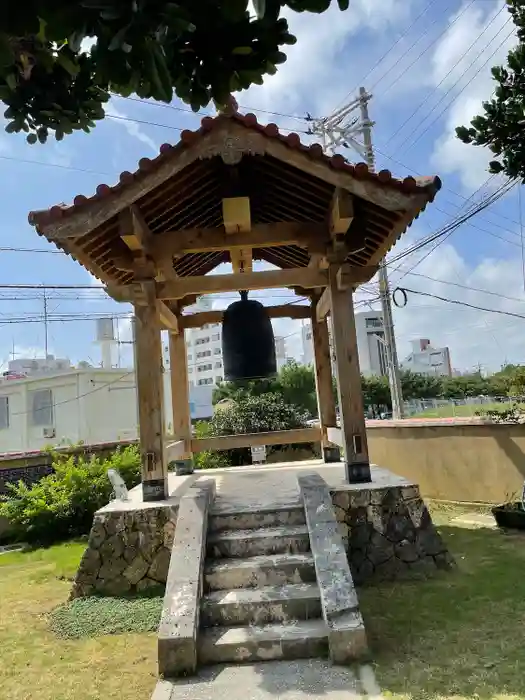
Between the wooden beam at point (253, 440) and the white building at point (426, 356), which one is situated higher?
the white building at point (426, 356)

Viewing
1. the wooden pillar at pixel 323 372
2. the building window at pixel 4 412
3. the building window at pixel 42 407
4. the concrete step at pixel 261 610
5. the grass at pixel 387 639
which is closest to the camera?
the grass at pixel 387 639

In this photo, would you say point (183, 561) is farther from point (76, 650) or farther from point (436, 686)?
point (436, 686)

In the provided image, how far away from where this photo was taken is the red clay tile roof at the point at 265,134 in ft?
17.6

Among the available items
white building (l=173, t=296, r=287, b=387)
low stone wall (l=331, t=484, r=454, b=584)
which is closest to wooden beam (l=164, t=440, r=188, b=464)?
low stone wall (l=331, t=484, r=454, b=584)

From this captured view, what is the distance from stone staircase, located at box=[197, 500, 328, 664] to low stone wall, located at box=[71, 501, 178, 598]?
633 millimetres

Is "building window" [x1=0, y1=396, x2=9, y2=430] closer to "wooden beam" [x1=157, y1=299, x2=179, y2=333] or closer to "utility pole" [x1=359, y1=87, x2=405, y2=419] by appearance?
"utility pole" [x1=359, y1=87, x2=405, y2=419]

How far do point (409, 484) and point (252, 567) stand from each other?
78.5 inches

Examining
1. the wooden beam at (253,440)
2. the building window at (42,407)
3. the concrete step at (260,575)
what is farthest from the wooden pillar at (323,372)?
the building window at (42,407)

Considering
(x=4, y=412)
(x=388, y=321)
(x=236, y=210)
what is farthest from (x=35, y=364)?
(x=236, y=210)

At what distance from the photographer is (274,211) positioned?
6.98 metres

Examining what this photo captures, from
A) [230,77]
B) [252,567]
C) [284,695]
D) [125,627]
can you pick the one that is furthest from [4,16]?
[125,627]


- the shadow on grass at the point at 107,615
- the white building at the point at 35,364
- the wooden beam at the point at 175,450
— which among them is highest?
the white building at the point at 35,364

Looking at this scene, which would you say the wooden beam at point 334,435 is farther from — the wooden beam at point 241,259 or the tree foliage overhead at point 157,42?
the tree foliage overhead at point 157,42

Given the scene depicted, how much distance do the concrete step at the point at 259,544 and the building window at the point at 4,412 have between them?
23755 millimetres
